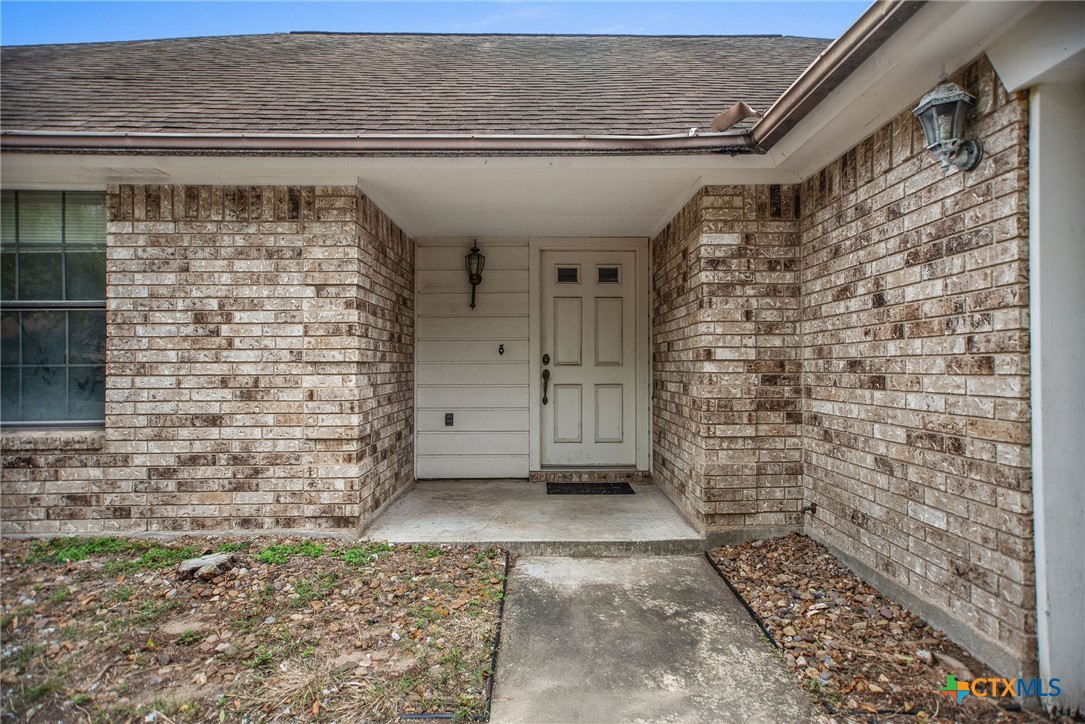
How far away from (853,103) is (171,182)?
153 inches

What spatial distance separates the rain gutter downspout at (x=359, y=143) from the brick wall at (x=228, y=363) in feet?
1.52

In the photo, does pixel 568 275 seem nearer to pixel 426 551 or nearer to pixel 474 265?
pixel 474 265

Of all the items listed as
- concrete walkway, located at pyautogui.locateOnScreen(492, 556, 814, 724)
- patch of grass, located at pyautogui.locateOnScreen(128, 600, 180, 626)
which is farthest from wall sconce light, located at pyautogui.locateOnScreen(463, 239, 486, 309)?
patch of grass, located at pyautogui.locateOnScreen(128, 600, 180, 626)

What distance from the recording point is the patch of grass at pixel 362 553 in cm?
302

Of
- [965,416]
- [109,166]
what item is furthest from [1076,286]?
[109,166]

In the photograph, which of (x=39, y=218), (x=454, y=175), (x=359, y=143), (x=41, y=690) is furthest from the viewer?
(x=39, y=218)

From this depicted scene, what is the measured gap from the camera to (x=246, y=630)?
2283mm

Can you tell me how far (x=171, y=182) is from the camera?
130 inches

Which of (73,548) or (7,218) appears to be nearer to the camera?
(73,548)

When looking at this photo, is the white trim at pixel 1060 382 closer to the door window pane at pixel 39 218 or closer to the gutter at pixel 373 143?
Result: the gutter at pixel 373 143

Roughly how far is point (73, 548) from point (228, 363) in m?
1.37

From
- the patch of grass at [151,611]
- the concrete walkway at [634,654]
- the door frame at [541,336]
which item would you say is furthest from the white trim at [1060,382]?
the patch of grass at [151,611]

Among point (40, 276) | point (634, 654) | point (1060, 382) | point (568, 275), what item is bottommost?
point (634, 654)

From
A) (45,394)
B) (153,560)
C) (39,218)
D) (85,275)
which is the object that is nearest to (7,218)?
(39,218)
